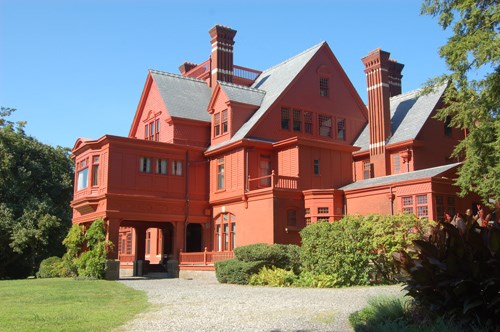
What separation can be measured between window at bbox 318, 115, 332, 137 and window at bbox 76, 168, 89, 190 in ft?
48.5

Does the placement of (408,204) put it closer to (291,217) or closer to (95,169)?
(291,217)

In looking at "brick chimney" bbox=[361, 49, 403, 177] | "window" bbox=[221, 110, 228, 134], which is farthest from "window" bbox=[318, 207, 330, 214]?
"window" bbox=[221, 110, 228, 134]

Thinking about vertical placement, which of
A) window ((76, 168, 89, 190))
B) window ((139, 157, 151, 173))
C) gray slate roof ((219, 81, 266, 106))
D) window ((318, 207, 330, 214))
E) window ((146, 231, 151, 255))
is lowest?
window ((146, 231, 151, 255))

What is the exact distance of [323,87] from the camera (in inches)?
1332

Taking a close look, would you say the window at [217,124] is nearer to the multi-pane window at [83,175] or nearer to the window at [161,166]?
the window at [161,166]

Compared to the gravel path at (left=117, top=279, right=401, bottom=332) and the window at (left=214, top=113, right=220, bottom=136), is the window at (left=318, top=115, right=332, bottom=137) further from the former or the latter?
the gravel path at (left=117, top=279, right=401, bottom=332)

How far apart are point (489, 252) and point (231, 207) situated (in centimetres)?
2230

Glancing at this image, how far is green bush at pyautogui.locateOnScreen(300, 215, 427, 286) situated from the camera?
18703mm

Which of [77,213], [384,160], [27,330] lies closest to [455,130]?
[384,160]

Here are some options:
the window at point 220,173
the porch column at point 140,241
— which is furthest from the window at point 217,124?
the porch column at point 140,241

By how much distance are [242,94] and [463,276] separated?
25913mm

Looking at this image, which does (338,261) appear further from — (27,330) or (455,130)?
(455,130)

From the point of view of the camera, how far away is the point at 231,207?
29.8 m

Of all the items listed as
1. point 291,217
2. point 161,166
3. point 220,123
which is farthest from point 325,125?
point 161,166
